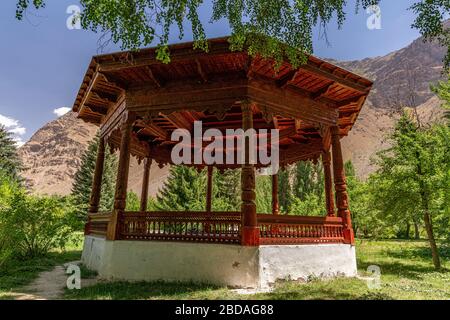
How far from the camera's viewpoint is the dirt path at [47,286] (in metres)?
6.13

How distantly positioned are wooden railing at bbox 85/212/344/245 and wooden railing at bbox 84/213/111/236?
0.08 metres

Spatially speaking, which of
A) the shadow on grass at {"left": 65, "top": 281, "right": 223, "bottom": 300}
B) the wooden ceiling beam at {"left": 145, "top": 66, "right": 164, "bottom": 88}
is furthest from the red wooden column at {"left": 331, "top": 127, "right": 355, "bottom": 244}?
the wooden ceiling beam at {"left": 145, "top": 66, "right": 164, "bottom": 88}

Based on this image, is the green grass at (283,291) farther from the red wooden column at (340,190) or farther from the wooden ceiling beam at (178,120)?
the wooden ceiling beam at (178,120)

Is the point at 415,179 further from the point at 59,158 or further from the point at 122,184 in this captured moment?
the point at 59,158

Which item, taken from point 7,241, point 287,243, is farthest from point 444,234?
point 7,241

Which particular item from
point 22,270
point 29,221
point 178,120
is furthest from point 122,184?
point 29,221

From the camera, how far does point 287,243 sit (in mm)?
7539

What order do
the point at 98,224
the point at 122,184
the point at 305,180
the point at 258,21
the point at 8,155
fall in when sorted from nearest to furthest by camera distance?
the point at 258,21
the point at 122,184
the point at 98,224
the point at 8,155
the point at 305,180

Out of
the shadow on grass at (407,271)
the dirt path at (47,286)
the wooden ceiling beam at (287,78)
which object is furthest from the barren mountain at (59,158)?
the wooden ceiling beam at (287,78)

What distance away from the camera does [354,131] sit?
11319 cm

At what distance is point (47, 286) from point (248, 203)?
5.21 m
